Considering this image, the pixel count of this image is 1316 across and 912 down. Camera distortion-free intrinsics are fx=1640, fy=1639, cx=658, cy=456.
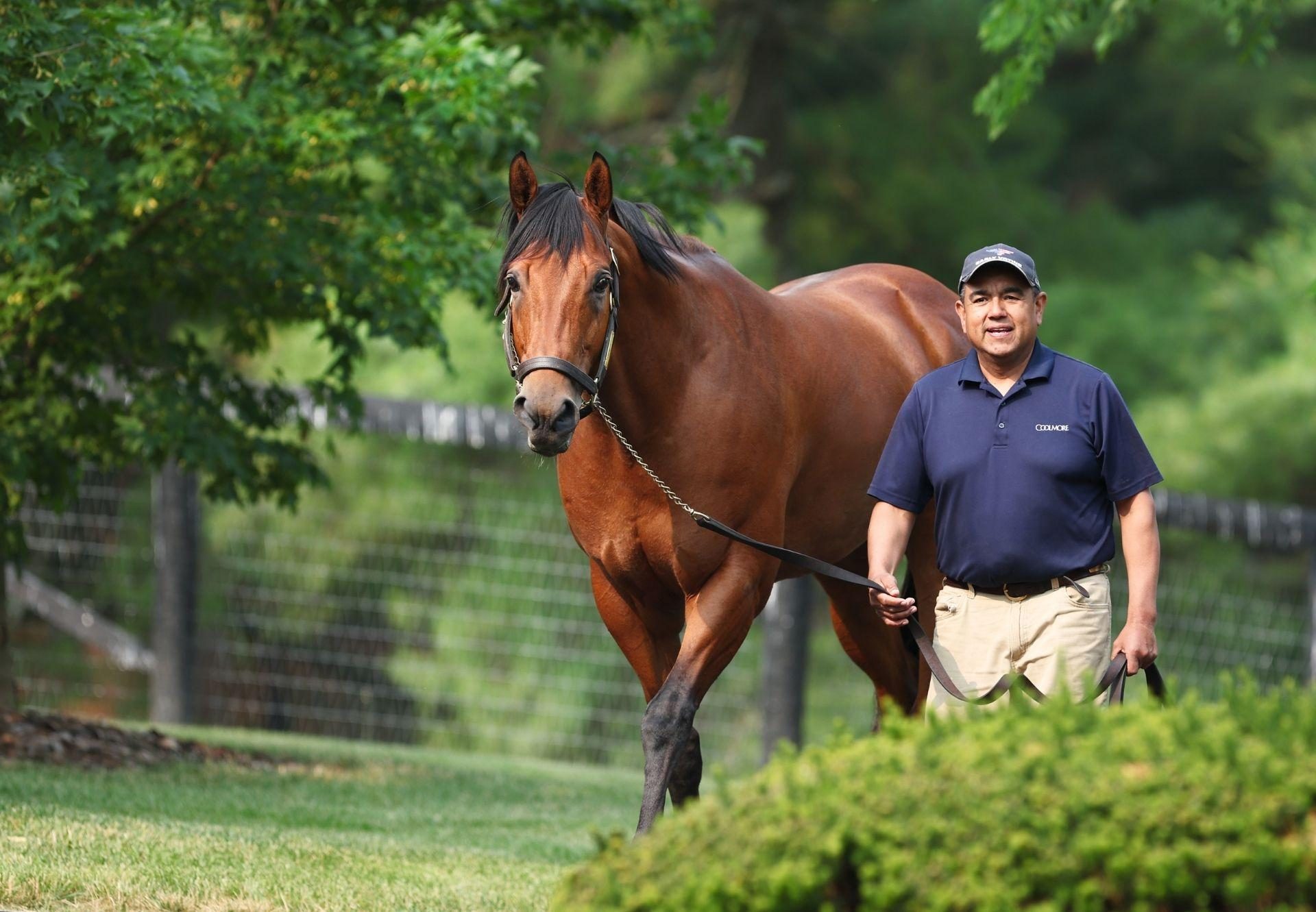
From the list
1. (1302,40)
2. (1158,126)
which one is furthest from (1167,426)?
(1302,40)

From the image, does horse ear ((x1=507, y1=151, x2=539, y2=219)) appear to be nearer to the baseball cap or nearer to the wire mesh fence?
the baseball cap

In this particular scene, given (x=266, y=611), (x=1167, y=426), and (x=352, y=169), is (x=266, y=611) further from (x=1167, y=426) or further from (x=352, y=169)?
(x=1167, y=426)

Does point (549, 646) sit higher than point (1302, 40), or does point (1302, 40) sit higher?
point (1302, 40)

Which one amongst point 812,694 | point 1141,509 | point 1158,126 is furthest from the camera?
point 1158,126

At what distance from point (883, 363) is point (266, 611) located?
7883 millimetres

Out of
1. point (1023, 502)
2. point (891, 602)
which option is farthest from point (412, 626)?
point (1023, 502)

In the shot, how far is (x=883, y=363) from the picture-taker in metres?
5.96

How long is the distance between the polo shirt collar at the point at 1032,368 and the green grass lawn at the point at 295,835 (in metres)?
2.00

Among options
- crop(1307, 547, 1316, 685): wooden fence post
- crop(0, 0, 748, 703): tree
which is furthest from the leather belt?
crop(1307, 547, 1316, 685): wooden fence post

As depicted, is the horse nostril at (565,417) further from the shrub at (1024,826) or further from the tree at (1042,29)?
the tree at (1042,29)

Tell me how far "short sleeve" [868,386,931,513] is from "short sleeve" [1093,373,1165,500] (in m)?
0.49

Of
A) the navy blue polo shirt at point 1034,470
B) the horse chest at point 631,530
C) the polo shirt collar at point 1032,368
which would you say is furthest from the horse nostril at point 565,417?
the polo shirt collar at point 1032,368

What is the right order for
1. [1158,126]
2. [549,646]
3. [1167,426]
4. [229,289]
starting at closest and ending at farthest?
[229,289]
[549,646]
[1167,426]
[1158,126]

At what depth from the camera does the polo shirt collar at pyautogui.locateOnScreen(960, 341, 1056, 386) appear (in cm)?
452
